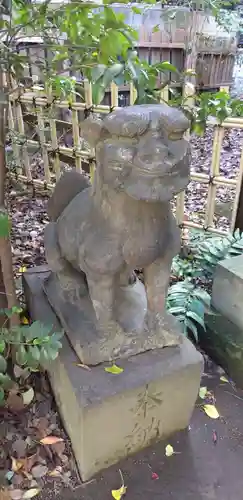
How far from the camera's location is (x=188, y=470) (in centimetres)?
126

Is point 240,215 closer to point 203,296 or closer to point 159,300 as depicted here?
point 203,296

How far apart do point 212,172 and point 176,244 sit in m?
1.13

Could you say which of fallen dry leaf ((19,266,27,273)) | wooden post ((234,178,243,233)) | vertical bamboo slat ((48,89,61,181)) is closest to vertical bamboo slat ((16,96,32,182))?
vertical bamboo slat ((48,89,61,181))

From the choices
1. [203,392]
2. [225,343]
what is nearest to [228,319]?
[225,343]

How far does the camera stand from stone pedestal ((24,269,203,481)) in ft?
3.66

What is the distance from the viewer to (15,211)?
277 cm

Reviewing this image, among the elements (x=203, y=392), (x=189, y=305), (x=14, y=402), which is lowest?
(x=203, y=392)

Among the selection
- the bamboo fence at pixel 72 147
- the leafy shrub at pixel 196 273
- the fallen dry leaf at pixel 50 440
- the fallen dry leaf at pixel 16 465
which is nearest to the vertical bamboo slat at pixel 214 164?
the bamboo fence at pixel 72 147

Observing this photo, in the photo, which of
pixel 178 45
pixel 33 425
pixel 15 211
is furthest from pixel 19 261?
pixel 178 45

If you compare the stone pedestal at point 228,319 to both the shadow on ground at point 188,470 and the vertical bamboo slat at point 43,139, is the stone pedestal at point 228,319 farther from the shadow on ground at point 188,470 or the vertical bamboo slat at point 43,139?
the vertical bamboo slat at point 43,139

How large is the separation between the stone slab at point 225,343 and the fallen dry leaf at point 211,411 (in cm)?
17

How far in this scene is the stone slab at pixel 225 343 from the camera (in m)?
1.55

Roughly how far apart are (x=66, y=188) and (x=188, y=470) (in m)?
0.95

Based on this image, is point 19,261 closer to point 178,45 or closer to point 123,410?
point 123,410
